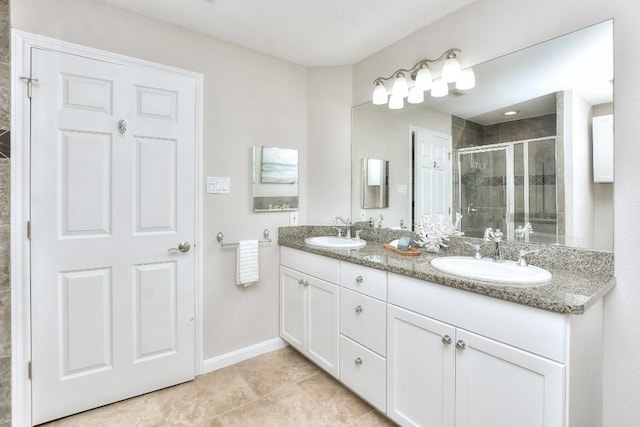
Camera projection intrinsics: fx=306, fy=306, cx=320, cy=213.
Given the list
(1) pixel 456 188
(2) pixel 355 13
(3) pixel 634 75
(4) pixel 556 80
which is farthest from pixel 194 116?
(3) pixel 634 75

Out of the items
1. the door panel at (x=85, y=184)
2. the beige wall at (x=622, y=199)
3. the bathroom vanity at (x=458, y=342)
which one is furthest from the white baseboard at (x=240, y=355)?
the beige wall at (x=622, y=199)

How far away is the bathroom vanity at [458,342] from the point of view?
3.34 feet

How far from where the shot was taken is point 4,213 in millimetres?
1519

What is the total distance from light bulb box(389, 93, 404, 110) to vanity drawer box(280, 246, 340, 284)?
1.18 meters

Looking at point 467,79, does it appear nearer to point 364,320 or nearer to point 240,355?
point 364,320

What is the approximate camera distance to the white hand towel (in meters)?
2.19

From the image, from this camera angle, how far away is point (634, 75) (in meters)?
1.24

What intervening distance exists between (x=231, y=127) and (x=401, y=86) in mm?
1221

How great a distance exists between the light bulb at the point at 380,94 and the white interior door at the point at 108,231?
127cm

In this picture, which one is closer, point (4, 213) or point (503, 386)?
point (503, 386)

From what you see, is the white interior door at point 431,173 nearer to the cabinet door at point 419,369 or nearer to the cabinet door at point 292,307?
the cabinet door at point 419,369

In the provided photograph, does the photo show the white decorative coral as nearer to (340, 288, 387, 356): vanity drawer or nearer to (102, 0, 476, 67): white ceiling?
(340, 288, 387, 356): vanity drawer

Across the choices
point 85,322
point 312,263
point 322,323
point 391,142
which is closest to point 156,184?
point 85,322

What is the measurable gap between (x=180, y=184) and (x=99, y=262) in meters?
0.63
